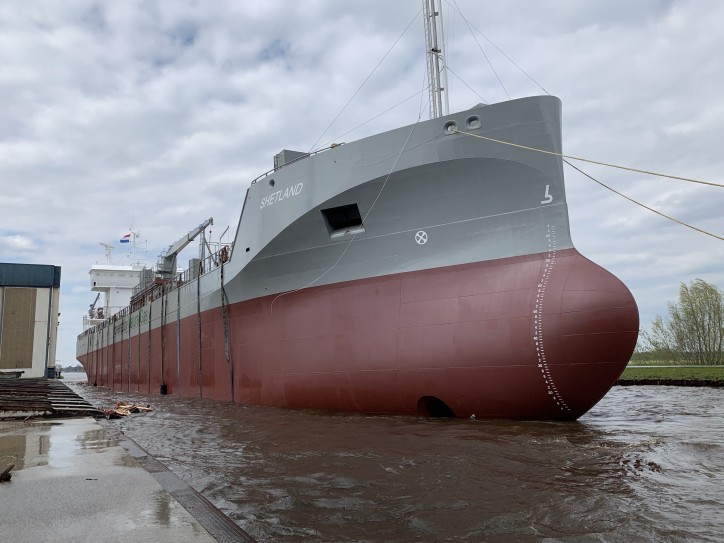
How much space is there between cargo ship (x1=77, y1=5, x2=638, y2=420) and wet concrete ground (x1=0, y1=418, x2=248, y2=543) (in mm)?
4832

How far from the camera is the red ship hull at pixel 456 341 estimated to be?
24.9 ft

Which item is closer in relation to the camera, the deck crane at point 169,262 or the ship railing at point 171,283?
the ship railing at point 171,283

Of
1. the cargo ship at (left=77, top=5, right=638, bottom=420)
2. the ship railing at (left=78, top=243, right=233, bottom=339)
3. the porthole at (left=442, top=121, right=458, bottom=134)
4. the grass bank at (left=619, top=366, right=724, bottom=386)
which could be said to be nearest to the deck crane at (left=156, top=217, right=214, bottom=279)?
the ship railing at (left=78, top=243, right=233, bottom=339)

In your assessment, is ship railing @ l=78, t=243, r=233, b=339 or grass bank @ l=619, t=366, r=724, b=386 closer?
ship railing @ l=78, t=243, r=233, b=339

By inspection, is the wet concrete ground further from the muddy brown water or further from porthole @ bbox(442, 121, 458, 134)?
porthole @ bbox(442, 121, 458, 134)

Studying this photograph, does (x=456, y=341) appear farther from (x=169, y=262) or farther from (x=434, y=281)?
(x=169, y=262)

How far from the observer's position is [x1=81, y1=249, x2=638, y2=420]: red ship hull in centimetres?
759

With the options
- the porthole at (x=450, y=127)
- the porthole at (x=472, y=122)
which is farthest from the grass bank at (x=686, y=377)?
the porthole at (x=450, y=127)

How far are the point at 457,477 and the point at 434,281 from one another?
4499mm

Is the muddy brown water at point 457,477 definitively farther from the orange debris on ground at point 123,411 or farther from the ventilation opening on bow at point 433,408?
the orange debris on ground at point 123,411

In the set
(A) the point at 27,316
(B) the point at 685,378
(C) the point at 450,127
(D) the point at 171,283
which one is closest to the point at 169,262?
(D) the point at 171,283

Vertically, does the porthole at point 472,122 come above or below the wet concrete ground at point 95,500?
above

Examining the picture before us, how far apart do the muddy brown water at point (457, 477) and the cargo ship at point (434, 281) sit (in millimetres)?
714

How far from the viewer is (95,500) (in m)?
3.45
